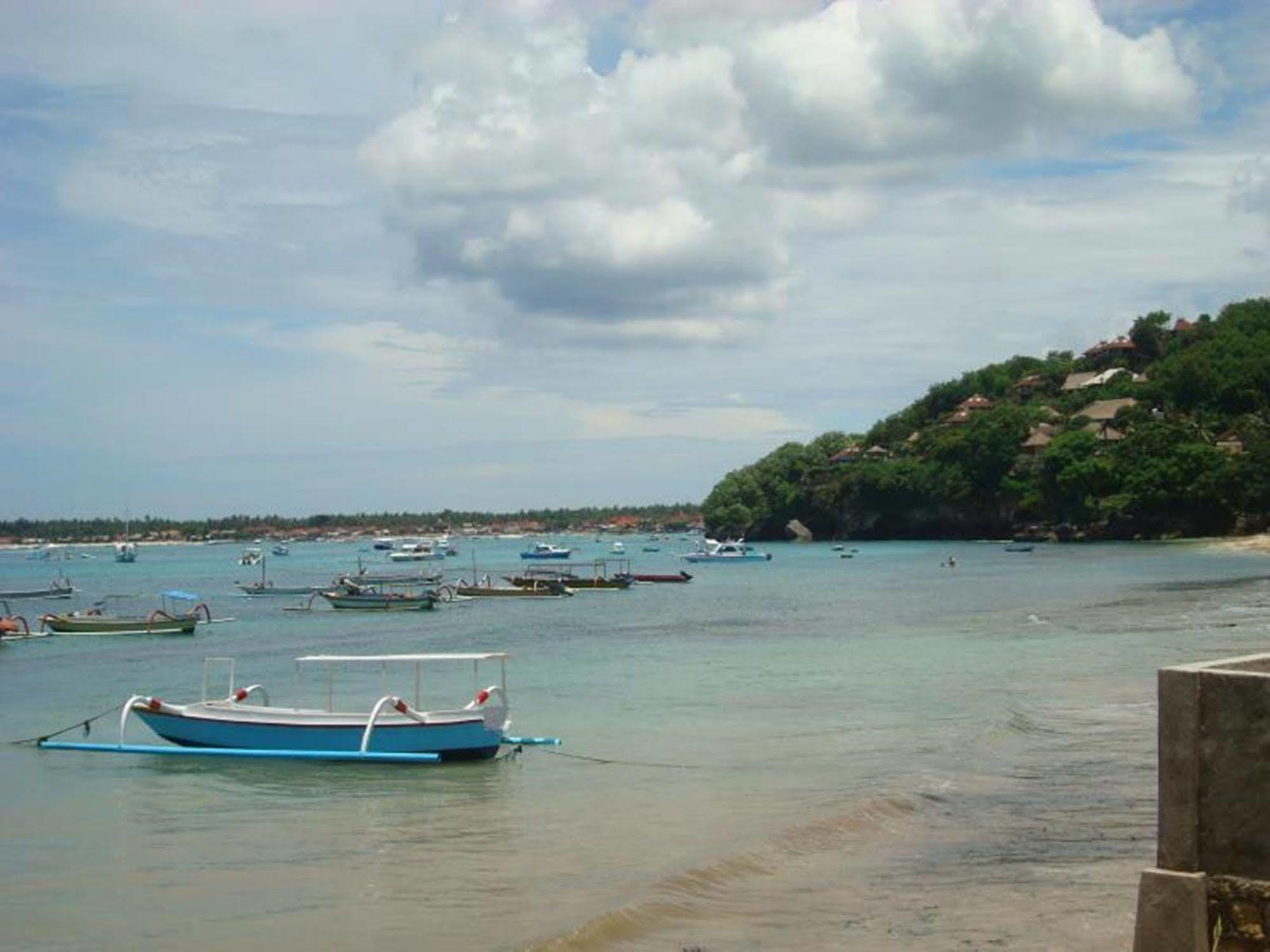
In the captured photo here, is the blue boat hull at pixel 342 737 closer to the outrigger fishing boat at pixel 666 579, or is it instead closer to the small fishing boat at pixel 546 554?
the outrigger fishing boat at pixel 666 579

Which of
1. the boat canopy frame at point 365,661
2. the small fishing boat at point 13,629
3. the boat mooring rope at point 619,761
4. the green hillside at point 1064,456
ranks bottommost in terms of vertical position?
the small fishing boat at point 13,629

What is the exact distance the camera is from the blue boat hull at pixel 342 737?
861 inches

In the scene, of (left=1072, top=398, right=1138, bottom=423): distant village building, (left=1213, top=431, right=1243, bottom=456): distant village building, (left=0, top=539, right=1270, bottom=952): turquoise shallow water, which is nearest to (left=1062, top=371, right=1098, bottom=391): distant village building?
(left=1072, top=398, right=1138, bottom=423): distant village building

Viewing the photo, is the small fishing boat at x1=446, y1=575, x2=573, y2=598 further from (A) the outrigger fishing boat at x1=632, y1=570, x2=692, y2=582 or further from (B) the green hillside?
(B) the green hillside

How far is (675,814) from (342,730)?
275 inches

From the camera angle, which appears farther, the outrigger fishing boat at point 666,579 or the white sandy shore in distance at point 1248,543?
the outrigger fishing boat at point 666,579

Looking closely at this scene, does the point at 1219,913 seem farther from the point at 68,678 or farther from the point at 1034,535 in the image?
the point at 1034,535

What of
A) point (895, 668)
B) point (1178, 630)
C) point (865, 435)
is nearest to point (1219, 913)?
point (895, 668)

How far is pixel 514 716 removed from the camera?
28047 mm

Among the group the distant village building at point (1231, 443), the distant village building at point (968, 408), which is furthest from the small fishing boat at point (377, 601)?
the distant village building at point (968, 408)

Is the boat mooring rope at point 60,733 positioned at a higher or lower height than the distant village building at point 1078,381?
lower

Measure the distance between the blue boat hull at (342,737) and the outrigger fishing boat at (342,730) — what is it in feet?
0.03

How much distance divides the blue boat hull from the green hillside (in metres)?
93.0

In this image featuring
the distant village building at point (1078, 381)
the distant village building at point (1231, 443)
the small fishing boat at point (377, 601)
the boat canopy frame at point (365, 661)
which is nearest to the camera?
the boat canopy frame at point (365, 661)
